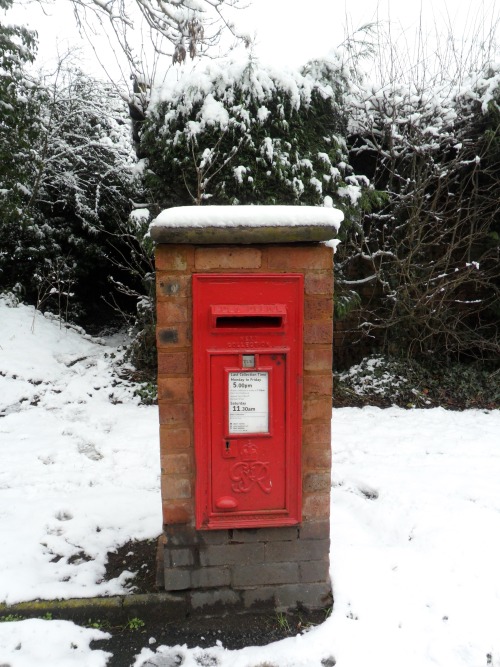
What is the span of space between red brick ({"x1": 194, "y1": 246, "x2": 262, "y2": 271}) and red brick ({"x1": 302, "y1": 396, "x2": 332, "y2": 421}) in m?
0.68

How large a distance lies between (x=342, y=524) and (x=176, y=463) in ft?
4.12

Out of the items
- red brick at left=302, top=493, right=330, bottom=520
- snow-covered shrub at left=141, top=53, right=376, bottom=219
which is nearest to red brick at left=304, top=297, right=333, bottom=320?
red brick at left=302, top=493, right=330, bottom=520

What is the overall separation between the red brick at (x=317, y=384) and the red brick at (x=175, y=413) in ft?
1.75

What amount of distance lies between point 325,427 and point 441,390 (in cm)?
386

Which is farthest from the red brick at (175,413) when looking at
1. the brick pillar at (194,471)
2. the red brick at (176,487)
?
the red brick at (176,487)

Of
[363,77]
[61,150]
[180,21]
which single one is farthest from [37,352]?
[363,77]

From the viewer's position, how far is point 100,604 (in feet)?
7.45

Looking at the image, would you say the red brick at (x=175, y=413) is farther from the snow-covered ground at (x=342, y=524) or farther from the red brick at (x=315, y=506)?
the snow-covered ground at (x=342, y=524)

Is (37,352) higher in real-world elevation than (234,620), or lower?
higher

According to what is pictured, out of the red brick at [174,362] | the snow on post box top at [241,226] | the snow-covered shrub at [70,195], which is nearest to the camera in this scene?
Answer: the snow on post box top at [241,226]

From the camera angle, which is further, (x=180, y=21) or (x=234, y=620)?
(x=180, y=21)

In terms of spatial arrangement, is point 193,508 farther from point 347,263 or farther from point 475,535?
point 347,263

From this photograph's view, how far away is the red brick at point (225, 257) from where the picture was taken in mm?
2127

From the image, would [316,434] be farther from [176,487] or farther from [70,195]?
[70,195]
